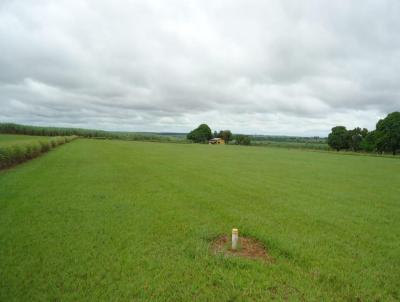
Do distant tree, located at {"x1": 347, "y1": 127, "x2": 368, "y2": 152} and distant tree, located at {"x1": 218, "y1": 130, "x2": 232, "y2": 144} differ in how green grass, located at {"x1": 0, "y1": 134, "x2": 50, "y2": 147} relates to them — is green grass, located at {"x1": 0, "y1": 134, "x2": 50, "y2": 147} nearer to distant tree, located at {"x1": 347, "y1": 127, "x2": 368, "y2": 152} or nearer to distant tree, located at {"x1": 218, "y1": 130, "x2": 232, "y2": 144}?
distant tree, located at {"x1": 347, "y1": 127, "x2": 368, "y2": 152}

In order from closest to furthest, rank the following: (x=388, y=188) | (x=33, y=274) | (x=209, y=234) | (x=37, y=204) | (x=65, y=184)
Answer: (x=33, y=274), (x=209, y=234), (x=37, y=204), (x=65, y=184), (x=388, y=188)

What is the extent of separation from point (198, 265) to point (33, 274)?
3.29m

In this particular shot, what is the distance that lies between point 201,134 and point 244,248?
370ft

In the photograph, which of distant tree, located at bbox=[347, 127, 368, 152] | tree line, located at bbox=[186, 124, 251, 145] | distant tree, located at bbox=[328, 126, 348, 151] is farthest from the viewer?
tree line, located at bbox=[186, 124, 251, 145]

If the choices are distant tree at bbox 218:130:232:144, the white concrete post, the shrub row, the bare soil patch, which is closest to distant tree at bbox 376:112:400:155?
the bare soil patch

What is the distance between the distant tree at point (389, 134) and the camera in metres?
54.7

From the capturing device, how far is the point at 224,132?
407ft

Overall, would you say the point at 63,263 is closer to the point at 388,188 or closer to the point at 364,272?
the point at 364,272

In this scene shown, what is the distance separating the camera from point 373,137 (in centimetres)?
6231

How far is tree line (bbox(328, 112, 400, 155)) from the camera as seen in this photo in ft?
182

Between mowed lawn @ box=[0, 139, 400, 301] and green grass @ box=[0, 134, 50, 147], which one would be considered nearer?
mowed lawn @ box=[0, 139, 400, 301]

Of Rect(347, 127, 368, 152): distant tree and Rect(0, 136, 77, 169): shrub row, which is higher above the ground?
Rect(347, 127, 368, 152): distant tree

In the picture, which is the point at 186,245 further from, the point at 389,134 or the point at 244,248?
the point at 389,134

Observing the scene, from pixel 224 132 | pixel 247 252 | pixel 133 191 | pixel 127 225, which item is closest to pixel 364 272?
pixel 247 252
